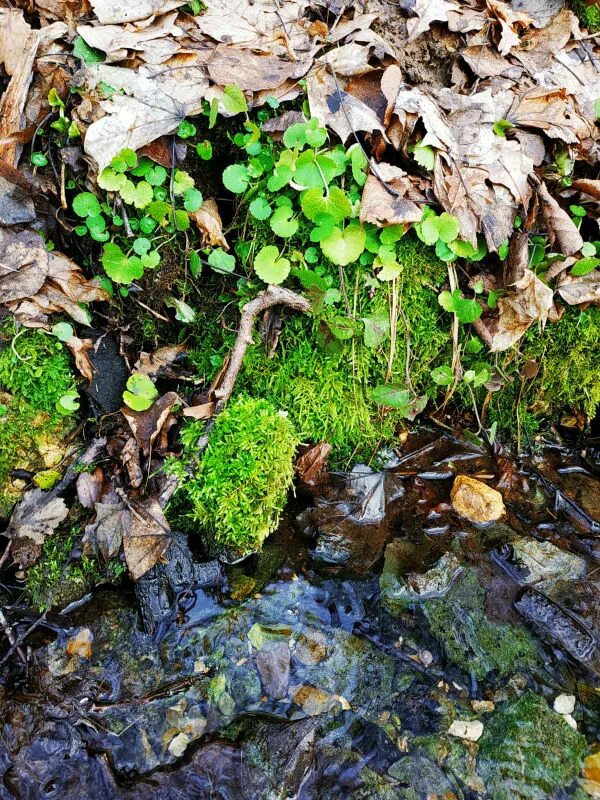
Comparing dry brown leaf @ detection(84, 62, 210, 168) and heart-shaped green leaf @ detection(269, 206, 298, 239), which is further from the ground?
dry brown leaf @ detection(84, 62, 210, 168)

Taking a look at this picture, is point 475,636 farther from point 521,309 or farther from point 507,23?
point 507,23

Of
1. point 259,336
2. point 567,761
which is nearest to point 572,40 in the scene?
point 259,336

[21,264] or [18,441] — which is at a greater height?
[21,264]

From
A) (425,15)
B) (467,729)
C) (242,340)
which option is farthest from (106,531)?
(425,15)

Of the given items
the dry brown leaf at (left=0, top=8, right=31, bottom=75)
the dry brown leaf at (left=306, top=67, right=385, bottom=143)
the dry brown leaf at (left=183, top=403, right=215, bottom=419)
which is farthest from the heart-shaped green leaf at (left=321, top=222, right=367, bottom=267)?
Result: the dry brown leaf at (left=0, top=8, right=31, bottom=75)

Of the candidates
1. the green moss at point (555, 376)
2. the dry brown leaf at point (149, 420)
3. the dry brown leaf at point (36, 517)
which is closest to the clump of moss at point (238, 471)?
the dry brown leaf at point (149, 420)

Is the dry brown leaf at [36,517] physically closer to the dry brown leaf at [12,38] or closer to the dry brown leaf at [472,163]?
the dry brown leaf at [12,38]

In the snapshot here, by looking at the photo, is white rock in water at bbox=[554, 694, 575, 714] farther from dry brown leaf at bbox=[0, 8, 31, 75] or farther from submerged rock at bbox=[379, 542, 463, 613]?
dry brown leaf at bbox=[0, 8, 31, 75]
